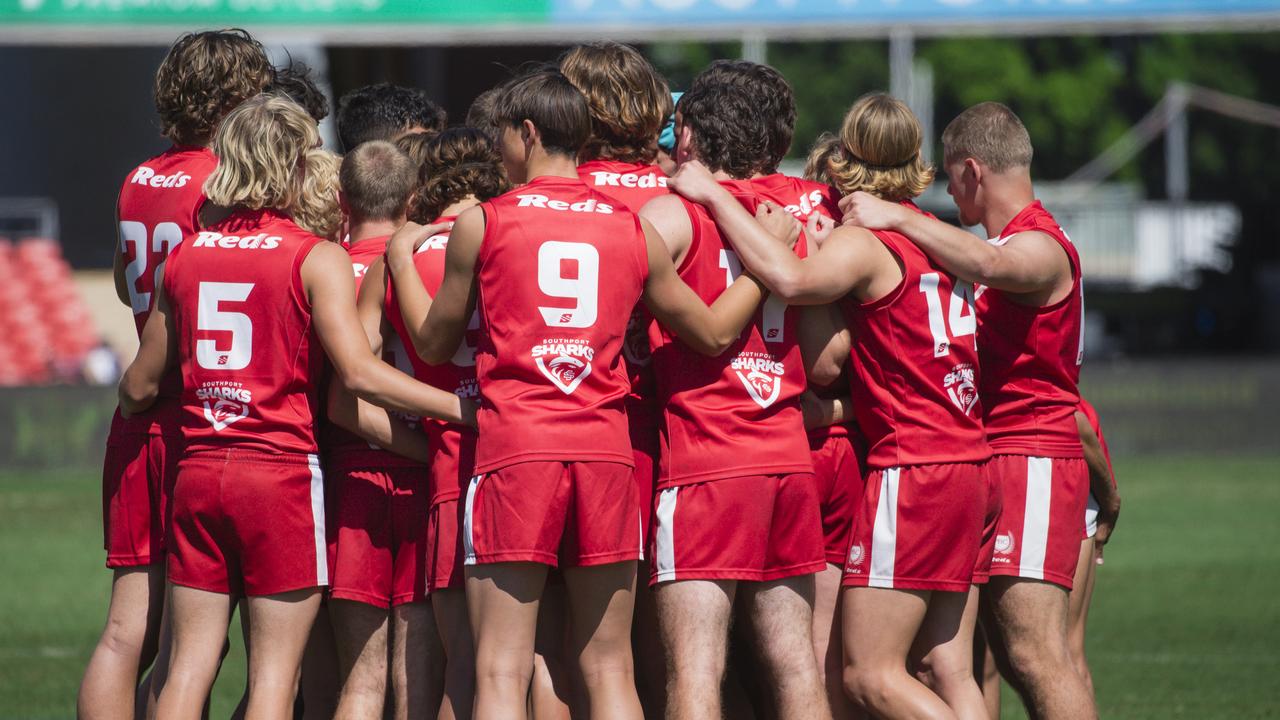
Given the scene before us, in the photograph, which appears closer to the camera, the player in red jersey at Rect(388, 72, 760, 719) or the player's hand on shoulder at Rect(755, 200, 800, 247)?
the player in red jersey at Rect(388, 72, 760, 719)

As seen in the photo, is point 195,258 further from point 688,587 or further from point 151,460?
point 688,587

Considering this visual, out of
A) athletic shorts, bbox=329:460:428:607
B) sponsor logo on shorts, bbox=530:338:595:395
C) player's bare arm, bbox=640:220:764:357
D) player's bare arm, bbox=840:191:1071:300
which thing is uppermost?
player's bare arm, bbox=840:191:1071:300

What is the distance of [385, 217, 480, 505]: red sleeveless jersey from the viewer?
5062 mm

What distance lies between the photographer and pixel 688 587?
500cm

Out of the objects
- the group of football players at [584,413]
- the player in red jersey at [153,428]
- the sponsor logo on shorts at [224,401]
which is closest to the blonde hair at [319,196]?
the group of football players at [584,413]

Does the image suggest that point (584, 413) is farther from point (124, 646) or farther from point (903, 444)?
point (124, 646)

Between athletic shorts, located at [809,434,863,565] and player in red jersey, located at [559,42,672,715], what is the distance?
2.03 feet

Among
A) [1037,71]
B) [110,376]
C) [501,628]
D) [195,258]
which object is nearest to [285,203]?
[195,258]

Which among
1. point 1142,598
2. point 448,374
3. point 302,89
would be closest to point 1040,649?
point 448,374

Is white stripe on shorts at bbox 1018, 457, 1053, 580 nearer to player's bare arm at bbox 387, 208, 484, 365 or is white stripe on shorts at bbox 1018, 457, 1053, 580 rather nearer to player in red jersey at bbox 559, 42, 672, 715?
player in red jersey at bbox 559, 42, 672, 715

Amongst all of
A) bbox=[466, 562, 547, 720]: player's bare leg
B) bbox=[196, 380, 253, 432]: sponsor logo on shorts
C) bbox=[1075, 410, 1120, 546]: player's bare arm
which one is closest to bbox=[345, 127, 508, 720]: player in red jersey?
bbox=[466, 562, 547, 720]: player's bare leg

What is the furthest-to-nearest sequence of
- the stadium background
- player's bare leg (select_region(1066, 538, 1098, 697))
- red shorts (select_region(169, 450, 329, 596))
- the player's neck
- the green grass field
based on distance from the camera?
the stadium background → the green grass field → player's bare leg (select_region(1066, 538, 1098, 697)) → the player's neck → red shorts (select_region(169, 450, 329, 596))

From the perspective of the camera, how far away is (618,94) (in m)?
5.26

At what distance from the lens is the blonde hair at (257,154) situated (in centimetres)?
504
